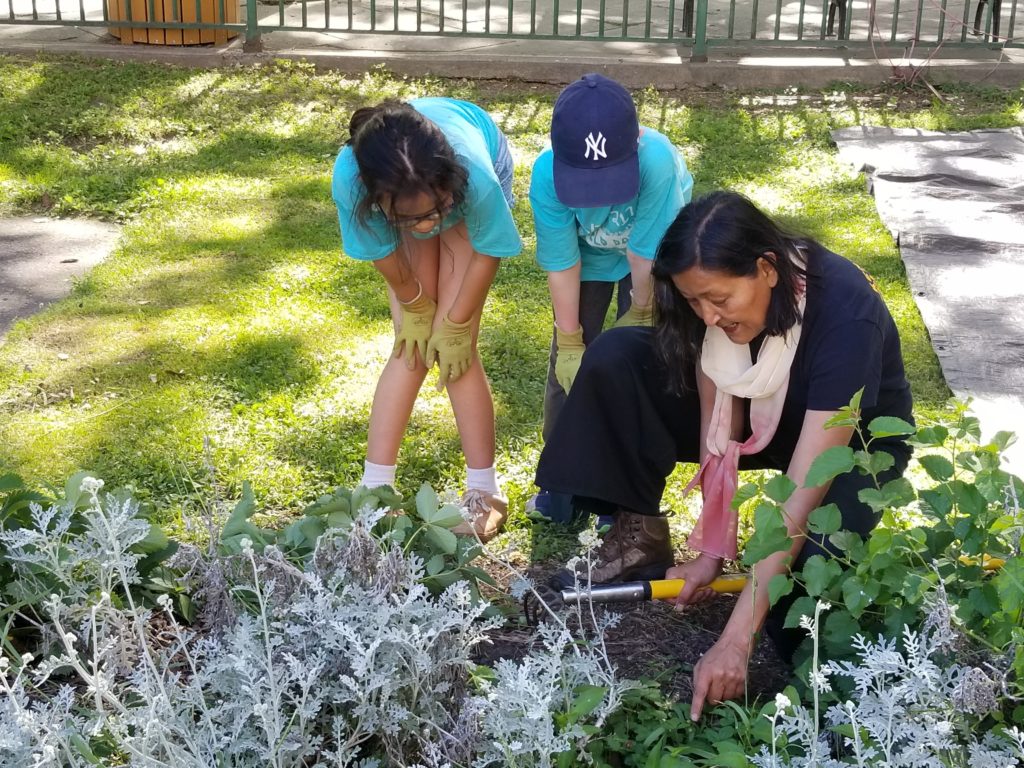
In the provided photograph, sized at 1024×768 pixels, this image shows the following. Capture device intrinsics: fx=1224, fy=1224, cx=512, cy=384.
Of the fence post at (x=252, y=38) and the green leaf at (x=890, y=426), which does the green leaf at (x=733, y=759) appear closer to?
the green leaf at (x=890, y=426)

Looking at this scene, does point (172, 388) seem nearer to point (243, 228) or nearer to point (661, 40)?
point (243, 228)

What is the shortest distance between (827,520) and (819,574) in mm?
91

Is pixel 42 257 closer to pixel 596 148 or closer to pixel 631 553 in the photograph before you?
pixel 596 148

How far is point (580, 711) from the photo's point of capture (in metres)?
1.92

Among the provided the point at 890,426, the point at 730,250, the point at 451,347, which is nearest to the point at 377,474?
the point at 451,347

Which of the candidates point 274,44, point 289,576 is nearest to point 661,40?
point 274,44

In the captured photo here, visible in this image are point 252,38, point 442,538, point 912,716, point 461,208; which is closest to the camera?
point 912,716

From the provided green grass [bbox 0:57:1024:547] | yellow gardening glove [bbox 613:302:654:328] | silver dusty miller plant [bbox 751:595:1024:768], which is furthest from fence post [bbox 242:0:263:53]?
silver dusty miller plant [bbox 751:595:1024:768]

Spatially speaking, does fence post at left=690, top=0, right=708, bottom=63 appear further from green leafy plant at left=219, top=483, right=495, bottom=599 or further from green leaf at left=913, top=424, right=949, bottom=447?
green leaf at left=913, top=424, right=949, bottom=447

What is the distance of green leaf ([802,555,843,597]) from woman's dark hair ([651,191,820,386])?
52cm

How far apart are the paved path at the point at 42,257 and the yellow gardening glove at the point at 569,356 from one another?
2.17m

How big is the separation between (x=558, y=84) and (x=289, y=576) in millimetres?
5860

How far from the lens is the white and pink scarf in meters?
2.44

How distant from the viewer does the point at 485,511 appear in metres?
3.18
